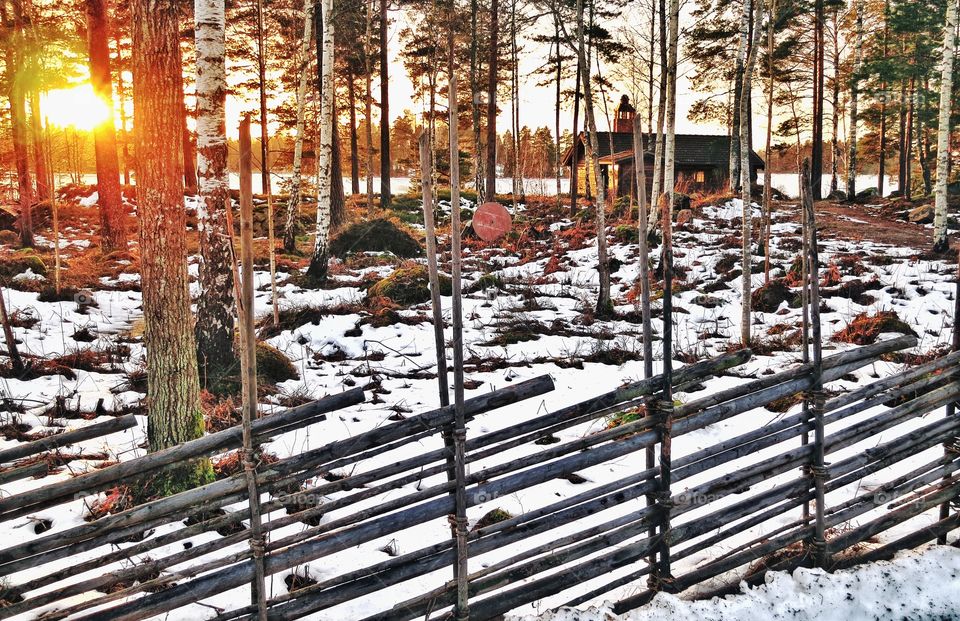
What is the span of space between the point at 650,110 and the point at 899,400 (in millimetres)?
19136

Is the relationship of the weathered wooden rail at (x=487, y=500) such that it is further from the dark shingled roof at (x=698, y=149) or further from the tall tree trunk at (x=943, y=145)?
the dark shingled roof at (x=698, y=149)

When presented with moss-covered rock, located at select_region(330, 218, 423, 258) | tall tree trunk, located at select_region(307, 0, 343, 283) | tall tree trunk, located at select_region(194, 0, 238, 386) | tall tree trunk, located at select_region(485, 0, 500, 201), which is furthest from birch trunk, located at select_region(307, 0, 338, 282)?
tall tree trunk, located at select_region(485, 0, 500, 201)

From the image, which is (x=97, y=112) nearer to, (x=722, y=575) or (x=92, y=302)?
(x=92, y=302)

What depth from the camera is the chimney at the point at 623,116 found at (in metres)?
26.0

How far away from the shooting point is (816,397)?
298cm

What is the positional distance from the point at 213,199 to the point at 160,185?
1940 millimetres

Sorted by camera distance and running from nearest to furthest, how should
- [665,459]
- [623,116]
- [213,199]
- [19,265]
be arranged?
[665,459], [213,199], [19,265], [623,116]

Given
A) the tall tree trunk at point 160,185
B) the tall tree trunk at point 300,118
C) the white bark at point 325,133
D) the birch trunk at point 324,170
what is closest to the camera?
the tall tree trunk at point 160,185

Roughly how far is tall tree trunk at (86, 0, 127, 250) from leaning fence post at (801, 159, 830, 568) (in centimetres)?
1506

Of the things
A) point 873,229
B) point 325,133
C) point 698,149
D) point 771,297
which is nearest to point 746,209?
point 771,297

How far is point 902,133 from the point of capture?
28281 millimetres

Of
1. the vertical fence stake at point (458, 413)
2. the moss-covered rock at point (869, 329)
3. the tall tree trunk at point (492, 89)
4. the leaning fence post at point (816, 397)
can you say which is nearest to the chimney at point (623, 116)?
the tall tree trunk at point (492, 89)

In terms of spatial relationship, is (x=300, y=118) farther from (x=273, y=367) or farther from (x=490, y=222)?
(x=273, y=367)

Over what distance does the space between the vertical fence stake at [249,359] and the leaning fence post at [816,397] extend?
8.11 ft
